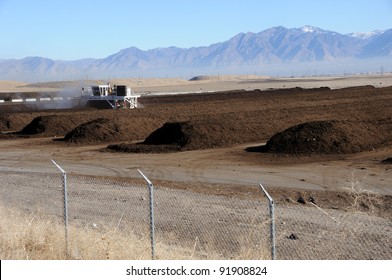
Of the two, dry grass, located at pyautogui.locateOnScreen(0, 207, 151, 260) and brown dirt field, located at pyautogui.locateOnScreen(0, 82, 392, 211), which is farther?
brown dirt field, located at pyautogui.locateOnScreen(0, 82, 392, 211)

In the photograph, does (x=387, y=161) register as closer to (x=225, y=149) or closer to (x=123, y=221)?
(x=225, y=149)

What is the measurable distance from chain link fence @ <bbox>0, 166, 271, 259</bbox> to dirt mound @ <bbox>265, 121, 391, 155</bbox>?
26.1ft

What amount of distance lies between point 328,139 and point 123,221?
14.3 meters

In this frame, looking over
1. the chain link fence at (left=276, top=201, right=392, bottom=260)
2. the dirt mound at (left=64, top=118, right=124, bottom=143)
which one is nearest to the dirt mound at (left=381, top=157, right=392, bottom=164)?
the chain link fence at (left=276, top=201, right=392, bottom=260)

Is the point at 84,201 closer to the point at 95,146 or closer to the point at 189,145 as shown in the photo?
the point at 189,145

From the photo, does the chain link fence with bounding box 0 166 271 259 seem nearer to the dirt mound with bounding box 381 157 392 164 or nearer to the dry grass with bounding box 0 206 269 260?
the dry grass with bounding box 0 206 269 260

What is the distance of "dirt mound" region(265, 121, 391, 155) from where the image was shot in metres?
27.9

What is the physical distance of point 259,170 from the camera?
24.6 metres

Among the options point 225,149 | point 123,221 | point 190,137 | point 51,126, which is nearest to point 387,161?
point 225,149

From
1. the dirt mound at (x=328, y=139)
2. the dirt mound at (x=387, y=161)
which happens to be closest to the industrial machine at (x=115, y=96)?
the dirt mound at (x=328, y=139)

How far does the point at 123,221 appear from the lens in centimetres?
1609

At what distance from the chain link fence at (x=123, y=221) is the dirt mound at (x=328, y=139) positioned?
26.1ft

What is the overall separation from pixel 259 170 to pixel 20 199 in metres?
8.87
